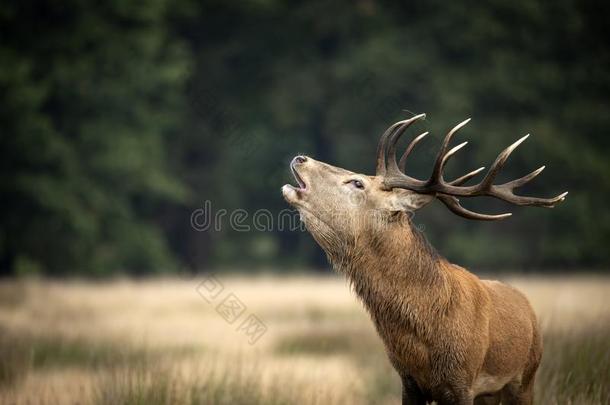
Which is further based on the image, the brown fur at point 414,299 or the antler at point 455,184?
the antler at point 455,184

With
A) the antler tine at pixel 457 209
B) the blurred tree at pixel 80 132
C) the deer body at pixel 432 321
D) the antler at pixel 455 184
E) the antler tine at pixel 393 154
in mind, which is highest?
the blurred tree at pixel 80 132

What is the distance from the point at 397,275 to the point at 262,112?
77.5 feet

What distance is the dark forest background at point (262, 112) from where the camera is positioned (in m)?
22.8

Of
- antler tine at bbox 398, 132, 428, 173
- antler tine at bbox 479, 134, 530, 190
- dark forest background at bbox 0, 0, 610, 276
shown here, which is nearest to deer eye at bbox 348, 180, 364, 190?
antler tine at bbox 398, 132, 428, 173

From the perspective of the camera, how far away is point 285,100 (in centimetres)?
2798

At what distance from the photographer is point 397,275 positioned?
559cm

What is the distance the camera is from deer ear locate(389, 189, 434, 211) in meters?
5.73

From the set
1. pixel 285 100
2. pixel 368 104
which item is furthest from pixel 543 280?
pixel 285 100

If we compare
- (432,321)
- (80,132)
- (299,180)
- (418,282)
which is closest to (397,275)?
(418,282)

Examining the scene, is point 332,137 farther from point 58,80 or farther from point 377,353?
point 377,353

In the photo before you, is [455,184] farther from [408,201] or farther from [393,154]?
[393,154]

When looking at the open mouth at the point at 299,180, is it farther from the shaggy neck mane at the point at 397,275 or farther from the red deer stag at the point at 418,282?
the shaggy neck mane at the point at 397,275

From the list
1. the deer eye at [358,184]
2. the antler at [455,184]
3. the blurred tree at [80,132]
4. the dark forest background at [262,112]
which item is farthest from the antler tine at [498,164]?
the blurred tree at [80,132]

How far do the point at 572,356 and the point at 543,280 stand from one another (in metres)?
12.8
